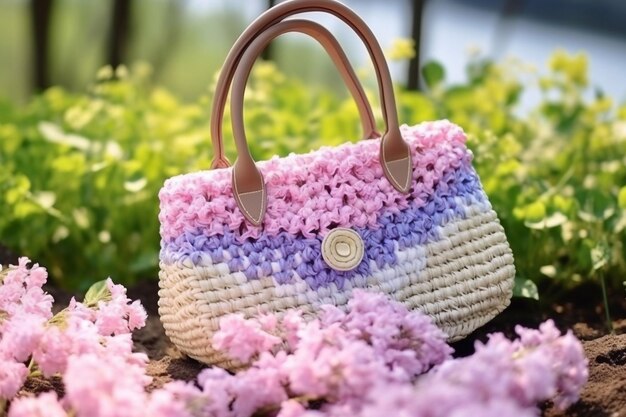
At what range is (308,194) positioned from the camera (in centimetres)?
204

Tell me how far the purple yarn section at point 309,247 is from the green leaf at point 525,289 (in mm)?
353

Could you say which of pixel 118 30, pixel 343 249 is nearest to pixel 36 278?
pixel 343 249

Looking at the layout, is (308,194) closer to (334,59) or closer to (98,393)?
(334,59)

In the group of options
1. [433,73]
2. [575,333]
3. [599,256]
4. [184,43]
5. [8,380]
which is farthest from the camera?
[184,43]

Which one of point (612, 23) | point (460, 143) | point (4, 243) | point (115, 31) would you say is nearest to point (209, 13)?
point (115, 31)

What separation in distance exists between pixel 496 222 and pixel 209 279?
2.03ft

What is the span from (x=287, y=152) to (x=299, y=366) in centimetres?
158

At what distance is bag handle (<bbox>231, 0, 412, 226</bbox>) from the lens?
1.98m

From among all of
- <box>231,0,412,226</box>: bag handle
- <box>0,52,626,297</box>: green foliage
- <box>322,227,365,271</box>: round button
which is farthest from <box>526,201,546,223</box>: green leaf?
<box>322,227,365,271</box>: round button

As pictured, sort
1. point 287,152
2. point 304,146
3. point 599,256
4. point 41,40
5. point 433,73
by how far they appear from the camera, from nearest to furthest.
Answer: point 599,256, point 287,152, point 304,146, point 433,73, point 41,40

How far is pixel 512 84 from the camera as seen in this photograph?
382 centimetres

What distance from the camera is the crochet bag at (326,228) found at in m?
1.98

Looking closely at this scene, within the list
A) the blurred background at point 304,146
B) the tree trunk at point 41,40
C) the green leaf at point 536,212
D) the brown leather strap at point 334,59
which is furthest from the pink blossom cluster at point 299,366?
the tree trunk at point 41,40

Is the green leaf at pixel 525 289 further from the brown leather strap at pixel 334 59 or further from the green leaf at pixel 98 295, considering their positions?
the green leaf at pixel 98 295
